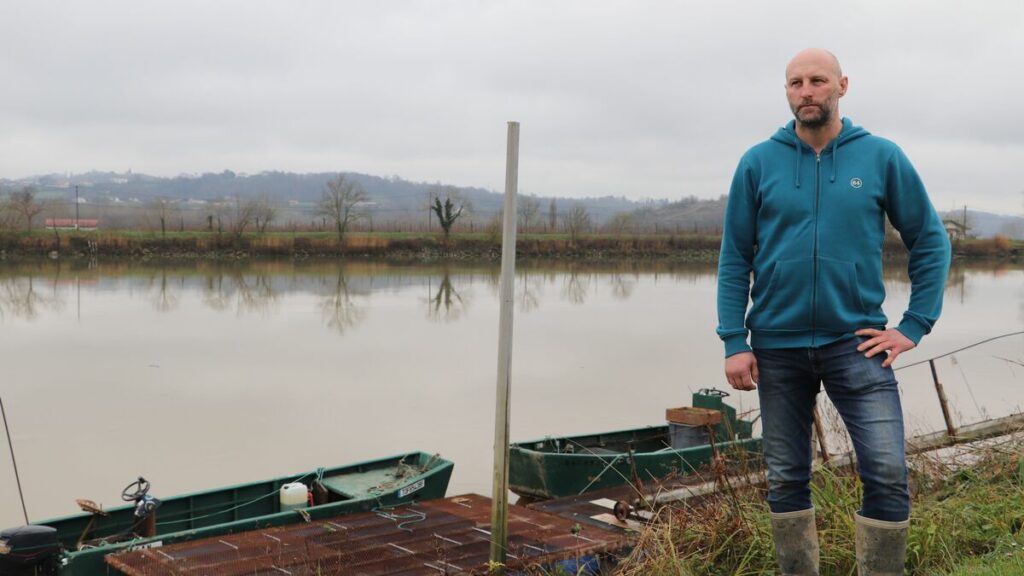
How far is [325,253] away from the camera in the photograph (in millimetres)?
46625

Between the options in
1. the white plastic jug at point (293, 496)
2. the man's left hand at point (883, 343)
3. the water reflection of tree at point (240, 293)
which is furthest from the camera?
the water reflection of tree at point (240, 293)

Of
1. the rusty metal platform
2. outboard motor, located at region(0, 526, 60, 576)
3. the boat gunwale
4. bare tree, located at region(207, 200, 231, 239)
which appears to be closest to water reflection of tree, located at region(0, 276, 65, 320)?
bare tree, located at region(207, 200, 231, 239)

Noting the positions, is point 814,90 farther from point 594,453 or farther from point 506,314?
point 594,453

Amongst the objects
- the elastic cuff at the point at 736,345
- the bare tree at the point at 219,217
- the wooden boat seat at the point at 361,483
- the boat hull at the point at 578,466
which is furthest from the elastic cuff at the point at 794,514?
the bare tree at the point at 219,217

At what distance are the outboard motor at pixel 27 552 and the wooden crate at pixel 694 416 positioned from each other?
605cm

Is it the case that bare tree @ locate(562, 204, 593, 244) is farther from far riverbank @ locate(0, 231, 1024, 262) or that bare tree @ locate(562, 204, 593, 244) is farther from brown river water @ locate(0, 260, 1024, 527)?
brown river water @ locate(0, 260, 1024, 527)

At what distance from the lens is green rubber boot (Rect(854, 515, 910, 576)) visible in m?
3.17

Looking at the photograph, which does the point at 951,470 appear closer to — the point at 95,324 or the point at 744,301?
the point at 744,301

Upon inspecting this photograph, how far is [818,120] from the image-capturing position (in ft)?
10.4

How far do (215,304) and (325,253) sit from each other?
19.7m

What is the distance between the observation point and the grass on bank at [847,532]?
13.2 feet

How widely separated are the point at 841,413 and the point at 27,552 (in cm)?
545

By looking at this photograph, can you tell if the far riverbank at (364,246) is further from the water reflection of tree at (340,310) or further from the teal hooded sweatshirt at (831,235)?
the teal hooded sweatshirt at (831,235)

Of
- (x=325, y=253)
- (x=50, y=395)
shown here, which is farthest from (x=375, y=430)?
(x=325, y=253)
